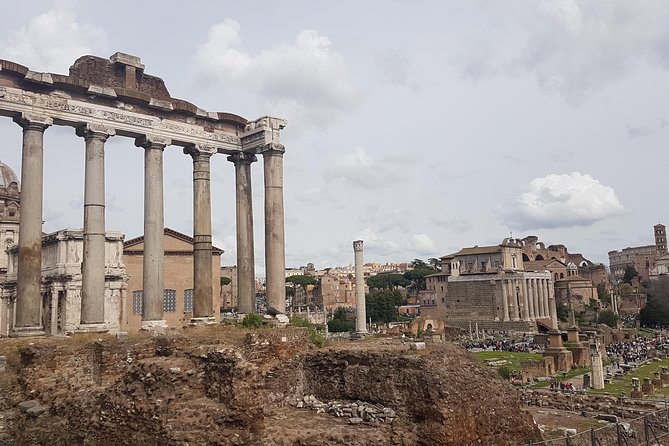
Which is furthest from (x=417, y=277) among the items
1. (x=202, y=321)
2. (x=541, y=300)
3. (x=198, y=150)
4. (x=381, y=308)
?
(x=202, y=321)

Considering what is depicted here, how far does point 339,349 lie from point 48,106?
9.22m

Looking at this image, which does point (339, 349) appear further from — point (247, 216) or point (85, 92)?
point (85, 92)

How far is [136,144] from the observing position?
1653cm

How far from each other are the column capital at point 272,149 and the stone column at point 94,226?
172 inches

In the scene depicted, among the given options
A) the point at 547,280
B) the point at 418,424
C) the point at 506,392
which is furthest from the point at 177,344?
the point at 547,280

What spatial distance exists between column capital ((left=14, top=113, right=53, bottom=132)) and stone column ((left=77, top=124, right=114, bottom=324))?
999 millimetres

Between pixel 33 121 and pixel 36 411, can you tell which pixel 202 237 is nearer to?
pixel 33 121

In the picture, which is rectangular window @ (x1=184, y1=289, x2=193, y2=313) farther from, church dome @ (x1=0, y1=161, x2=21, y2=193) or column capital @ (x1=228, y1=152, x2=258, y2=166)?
column capital @ (x1=228, y1=152, x2=258, y2=166)

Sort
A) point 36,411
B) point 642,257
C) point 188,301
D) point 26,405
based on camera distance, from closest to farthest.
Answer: point 36,411
point 26,405
point 188,301
point 642,257

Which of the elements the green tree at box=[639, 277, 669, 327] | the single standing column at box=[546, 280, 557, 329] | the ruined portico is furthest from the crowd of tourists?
the ruined portico

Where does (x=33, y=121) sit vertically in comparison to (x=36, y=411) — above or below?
above

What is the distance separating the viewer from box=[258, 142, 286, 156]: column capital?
1778 centimetres

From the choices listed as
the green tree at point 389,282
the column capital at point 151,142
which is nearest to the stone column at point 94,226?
the column capital at point 151,142

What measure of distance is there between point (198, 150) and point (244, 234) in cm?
293
